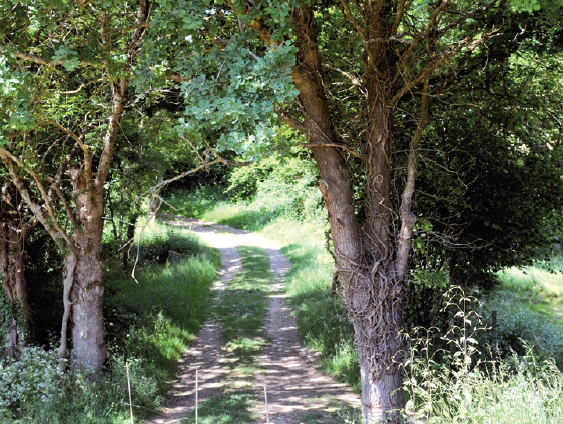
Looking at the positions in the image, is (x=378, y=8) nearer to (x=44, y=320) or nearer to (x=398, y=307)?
(x=398, y=307)

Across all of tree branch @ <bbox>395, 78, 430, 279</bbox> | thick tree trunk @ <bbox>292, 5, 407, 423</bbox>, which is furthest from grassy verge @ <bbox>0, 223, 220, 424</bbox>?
tree branch @ <bbox>395, 78, 430, 279</bbox>

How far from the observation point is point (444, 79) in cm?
604

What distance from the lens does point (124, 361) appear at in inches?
300

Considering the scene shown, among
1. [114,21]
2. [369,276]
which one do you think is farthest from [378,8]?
[114,21]

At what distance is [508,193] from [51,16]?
650 centimetres

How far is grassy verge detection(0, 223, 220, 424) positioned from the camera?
6.24m

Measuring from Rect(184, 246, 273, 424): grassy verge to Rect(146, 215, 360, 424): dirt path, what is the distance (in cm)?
18

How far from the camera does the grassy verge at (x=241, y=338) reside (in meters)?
6.57

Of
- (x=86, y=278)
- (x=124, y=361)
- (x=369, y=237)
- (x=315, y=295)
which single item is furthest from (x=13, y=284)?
(x=315, y=295)

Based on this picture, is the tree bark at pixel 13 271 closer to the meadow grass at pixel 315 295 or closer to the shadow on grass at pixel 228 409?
the shadow on grass at pixel 228 409

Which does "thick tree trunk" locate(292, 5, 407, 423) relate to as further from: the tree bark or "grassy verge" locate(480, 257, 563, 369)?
the tree bark

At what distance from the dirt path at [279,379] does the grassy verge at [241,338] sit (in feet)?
0.58

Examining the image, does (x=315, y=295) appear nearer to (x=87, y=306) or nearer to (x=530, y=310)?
(x=530, y=310)

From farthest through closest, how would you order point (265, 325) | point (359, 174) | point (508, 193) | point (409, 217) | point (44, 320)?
point (265, 325), point (44, 320), point (508, 193), point (359, 174), point (409, 217)
